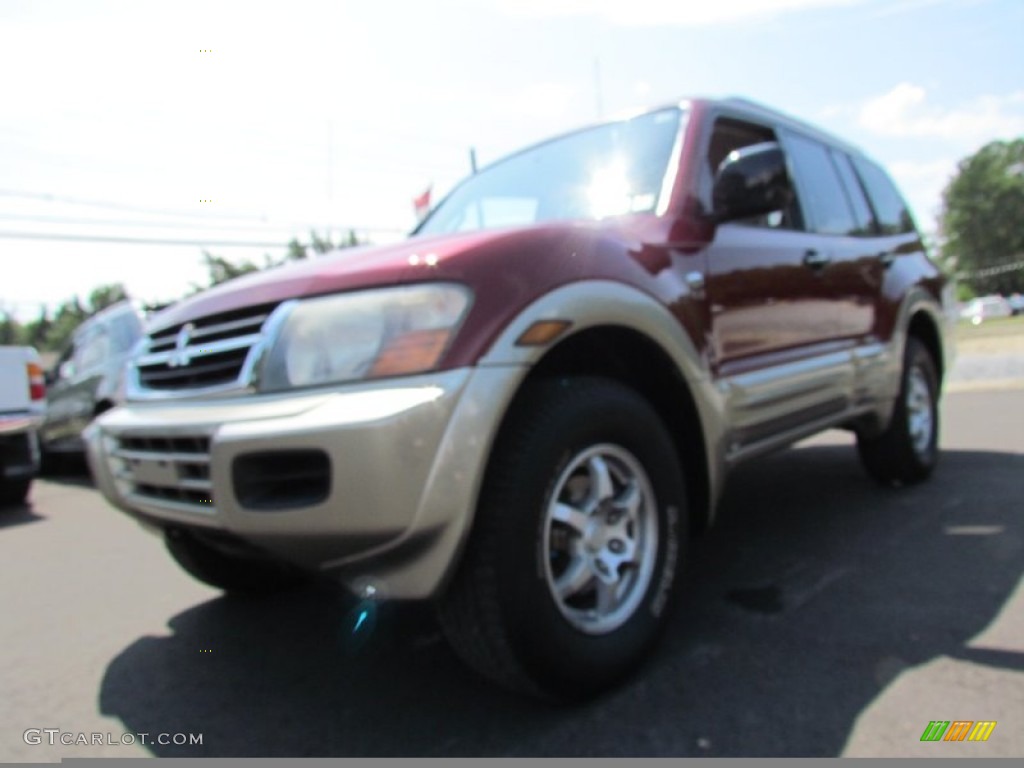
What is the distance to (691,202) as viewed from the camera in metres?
2.63

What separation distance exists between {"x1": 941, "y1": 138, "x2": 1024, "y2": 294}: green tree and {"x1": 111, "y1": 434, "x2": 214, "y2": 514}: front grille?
88300 millimetres

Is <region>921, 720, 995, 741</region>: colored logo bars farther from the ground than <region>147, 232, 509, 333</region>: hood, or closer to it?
closer to it

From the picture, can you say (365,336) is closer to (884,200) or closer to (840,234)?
(840,234)

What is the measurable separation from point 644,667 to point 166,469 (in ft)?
4.77

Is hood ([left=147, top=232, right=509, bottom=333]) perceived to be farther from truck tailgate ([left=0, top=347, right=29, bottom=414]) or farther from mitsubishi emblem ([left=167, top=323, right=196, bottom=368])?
truck tailgate ([left=0, top=347, right=29, bottom=414])

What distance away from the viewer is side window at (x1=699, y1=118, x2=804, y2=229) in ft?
9.16

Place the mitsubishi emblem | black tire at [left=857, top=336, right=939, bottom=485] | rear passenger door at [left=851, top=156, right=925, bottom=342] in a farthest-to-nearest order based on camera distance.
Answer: black tire at [left=857, top=336, right=939, bottom=485] < rear passenger door at [left=851, top=156, right=925, bottom=342] < the mitsubishi emblem

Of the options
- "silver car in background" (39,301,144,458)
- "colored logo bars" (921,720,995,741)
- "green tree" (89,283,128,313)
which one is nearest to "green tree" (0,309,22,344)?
"green tree" (89,283,128,313)

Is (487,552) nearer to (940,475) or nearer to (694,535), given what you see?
(694,535)

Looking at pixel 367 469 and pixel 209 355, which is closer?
pixel 367 469

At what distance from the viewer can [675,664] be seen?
2182 millimetres

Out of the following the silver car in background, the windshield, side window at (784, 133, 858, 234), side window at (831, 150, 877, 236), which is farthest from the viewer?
the silver car in background

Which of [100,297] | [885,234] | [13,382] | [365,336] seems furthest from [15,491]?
[100,297]

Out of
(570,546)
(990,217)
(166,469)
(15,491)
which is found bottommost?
(990,217)
